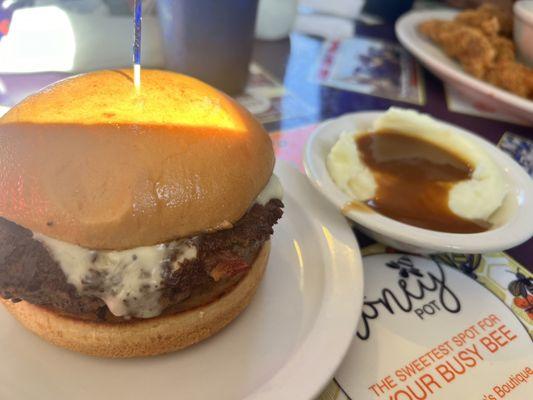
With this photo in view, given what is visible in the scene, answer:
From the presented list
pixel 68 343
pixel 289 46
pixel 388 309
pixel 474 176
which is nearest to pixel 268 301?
pixel 388 309

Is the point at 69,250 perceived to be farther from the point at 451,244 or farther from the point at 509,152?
the point at 509,152

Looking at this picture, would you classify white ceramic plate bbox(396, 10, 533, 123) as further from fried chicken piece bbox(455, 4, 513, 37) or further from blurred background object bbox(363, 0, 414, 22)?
blurred background object bbox(363, 0, 414, 22)

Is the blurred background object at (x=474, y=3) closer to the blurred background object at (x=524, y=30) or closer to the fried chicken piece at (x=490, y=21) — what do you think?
the fried chicken piece at (x=490, y=21)

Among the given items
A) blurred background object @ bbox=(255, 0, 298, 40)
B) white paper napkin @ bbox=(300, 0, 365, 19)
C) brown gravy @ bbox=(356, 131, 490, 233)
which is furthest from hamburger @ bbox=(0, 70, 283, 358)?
white paper napkin @ bbox=(300, 0, 365, 19)

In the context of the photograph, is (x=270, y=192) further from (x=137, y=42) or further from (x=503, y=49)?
(x=503, y=49)

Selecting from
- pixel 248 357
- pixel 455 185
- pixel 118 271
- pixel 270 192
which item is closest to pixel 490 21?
pixel 455 185

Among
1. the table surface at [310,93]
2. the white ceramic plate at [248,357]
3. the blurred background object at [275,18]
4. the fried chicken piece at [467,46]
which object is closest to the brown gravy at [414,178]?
the white ceramic plate at [248,357]
